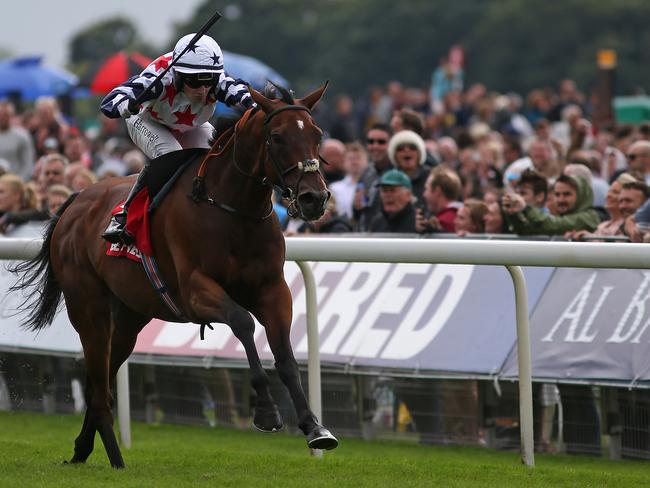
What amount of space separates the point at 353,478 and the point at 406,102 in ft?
57.9

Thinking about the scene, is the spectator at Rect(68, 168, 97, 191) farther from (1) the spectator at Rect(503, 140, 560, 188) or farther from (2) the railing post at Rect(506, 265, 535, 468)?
(2) the railing post at Rect(506, 265, 535, 468)

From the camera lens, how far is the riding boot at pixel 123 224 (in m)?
7.04

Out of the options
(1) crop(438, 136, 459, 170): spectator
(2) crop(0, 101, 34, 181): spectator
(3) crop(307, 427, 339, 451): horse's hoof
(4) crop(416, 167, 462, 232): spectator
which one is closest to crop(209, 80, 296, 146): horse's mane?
(3) crop(307, 427, 339, 451): horse's hoof

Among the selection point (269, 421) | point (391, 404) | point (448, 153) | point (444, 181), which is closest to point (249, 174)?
point (269, 421)

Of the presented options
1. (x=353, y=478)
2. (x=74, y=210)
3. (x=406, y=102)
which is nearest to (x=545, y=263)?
(x=353, y=478)

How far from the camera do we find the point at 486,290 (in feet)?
27.0

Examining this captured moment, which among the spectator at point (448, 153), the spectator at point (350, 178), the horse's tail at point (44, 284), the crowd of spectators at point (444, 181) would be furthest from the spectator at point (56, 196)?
the spectator at point (448, 153)

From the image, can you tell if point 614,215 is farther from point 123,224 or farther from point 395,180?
point 123,224

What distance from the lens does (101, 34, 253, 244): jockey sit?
22.4 ft

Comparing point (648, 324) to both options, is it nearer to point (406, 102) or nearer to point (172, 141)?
point (172, 141)

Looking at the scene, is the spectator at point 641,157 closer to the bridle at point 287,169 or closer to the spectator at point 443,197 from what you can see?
the spectator at point 443,197

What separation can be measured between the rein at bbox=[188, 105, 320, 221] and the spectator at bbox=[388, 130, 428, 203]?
3818 mm

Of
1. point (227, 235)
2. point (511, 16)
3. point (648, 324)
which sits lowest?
point (648, 324)

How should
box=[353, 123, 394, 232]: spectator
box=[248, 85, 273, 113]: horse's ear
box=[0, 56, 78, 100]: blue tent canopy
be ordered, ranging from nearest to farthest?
box=[248, 85, 273, 113]: horse's ear < box=[353, 123, 394, 232]: spectator < box=[0, 56, 78, 100]: blue tent canopy
